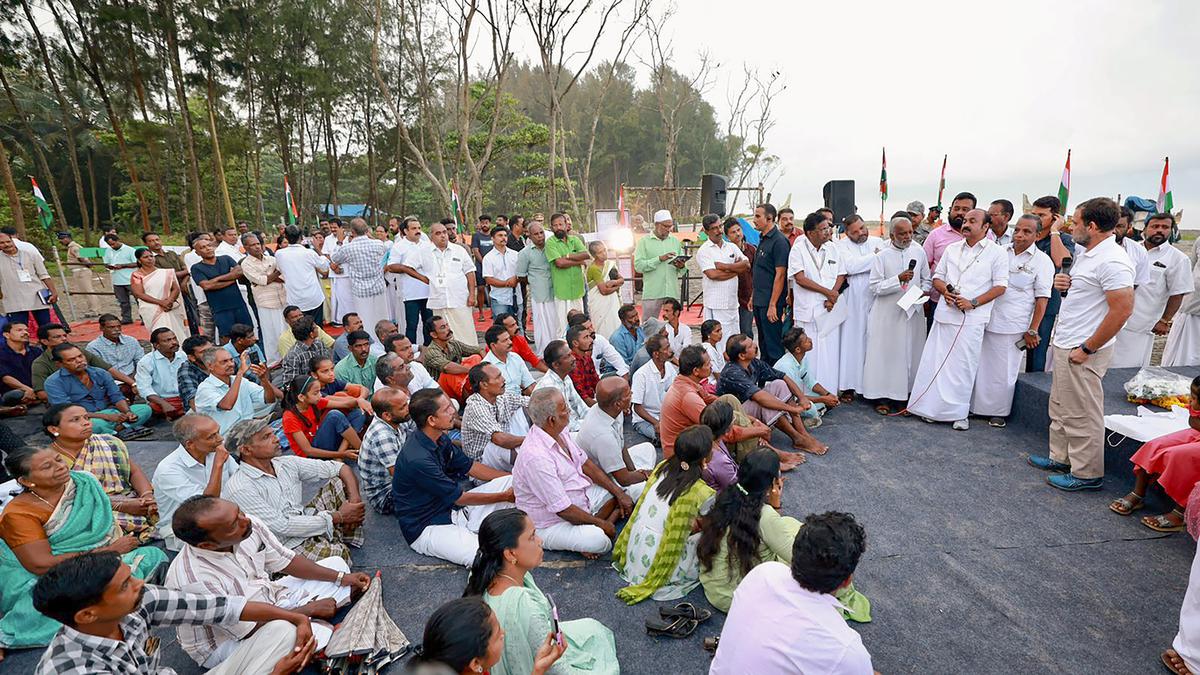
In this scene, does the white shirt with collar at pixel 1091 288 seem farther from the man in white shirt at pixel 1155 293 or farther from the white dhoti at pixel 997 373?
the man in white shirt at pixel 1155 293

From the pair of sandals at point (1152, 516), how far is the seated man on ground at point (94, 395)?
7.51 metres

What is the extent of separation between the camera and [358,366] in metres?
5.06

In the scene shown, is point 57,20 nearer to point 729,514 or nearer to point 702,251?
point 702,251

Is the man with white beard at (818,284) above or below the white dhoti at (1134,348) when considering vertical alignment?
above

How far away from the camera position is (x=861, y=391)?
5.67 meters

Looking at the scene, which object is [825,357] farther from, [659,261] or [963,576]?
[963,576]

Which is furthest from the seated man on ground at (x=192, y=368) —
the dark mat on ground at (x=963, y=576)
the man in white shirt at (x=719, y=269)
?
the man in white shirt at (x=719, y=269)

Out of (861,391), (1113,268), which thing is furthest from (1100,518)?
(861,391)

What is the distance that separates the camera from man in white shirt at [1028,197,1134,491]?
353 cm

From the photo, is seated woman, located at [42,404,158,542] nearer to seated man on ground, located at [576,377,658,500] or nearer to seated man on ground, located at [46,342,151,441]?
seated man on ground, located at [46,342,151,441]

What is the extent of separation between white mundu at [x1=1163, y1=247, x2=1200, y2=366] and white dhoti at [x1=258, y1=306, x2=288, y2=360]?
9129 millimetres

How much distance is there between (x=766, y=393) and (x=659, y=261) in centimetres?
265

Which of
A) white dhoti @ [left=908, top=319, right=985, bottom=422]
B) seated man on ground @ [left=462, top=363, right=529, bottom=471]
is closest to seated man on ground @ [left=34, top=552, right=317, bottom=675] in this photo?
seated man on ground @ [left=462, top=363, right=529, bottom=471]

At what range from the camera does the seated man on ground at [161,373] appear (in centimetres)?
543
